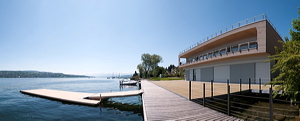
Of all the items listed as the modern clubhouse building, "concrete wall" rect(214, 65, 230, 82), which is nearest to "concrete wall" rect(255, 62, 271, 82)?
the modern clubhouse building

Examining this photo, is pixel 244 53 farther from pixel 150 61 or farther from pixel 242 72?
pixel 150 61

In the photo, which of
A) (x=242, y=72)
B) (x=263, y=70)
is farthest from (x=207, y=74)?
(x=263, y=70)

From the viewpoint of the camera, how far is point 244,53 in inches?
698

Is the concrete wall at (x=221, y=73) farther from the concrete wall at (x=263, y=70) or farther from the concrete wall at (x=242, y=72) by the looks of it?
the concrete wall at (x=263, y=70)

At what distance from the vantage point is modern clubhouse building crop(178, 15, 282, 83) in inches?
651

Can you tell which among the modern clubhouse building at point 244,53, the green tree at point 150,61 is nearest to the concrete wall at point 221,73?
the modern clubhouse building at point 244,53

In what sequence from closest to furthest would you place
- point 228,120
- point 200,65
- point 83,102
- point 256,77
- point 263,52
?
point 228,120, point 83,102, point 263,52, point 256,77, point 200,65

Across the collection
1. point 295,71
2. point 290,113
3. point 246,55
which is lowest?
point 290,113

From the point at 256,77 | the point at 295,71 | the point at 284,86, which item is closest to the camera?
the point at 295,71

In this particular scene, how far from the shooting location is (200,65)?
28.4 metres

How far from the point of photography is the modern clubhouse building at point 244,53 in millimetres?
Result: 16531

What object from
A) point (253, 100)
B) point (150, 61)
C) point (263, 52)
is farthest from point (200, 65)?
point (150, 61)

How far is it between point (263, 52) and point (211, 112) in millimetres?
14561

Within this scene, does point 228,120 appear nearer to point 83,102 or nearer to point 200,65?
point 83,102
